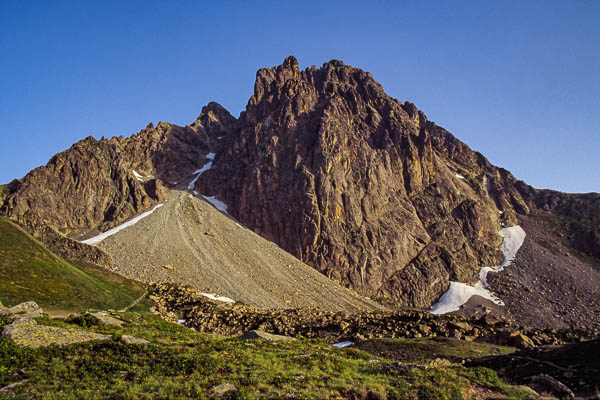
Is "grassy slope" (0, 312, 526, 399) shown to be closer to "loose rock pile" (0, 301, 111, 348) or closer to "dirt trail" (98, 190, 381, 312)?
"loose rock pile" (0, 301, 111, 348)

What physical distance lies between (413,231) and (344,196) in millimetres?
23692

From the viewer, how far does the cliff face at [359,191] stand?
94125 mm

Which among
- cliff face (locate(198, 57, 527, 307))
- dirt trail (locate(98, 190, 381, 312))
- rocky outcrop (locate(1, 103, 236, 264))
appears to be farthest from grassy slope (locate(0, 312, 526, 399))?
cliff face (locate(198, 57, 527, 307))

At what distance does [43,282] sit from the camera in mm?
41031

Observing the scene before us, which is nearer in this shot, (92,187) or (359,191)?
(92,187)

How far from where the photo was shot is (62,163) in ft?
332

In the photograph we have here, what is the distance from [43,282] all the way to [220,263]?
39.7 meters

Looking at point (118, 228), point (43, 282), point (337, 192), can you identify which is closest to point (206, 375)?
point (43, 282)

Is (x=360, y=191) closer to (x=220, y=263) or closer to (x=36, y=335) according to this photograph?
(x=220, y=263)

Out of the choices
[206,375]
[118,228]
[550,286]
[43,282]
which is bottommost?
[43,282]

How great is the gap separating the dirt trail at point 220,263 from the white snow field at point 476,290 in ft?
67.4

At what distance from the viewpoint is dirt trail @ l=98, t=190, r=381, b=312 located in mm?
70562

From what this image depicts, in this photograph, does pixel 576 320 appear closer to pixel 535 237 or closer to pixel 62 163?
pixel 535 237

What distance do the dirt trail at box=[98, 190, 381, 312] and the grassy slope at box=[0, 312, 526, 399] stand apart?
53.5 meters
